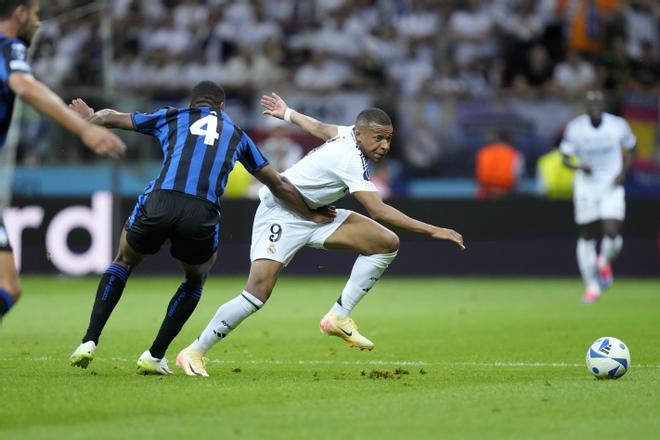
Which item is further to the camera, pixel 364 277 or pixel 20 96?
pixel 364 277

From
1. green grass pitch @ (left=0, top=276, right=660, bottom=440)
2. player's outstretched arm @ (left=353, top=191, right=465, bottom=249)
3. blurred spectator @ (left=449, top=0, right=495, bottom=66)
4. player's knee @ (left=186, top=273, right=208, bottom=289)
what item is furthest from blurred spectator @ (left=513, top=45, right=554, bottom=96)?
player's knee @ (left=186, top=273, right=208, bottom=289)

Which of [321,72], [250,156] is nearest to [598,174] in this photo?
[321,72]

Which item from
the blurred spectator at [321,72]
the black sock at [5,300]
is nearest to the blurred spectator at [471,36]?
the blurred spectator at [321,72]

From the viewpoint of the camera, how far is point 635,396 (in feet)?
24.7

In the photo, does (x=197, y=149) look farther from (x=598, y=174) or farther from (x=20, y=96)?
(x=598, y=174)

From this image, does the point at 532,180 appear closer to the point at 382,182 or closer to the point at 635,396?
the point at 382,182

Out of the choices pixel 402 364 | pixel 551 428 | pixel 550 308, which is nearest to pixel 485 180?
pixel 550 308

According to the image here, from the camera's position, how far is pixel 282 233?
9.03 meters

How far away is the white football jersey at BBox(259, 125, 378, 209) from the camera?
9.03 m

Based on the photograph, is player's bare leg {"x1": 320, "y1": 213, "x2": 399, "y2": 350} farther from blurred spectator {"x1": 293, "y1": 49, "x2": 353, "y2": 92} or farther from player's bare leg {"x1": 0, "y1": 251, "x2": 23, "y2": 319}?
blurred spectator {"x1": 293, "y1": 49, "x2": 353, "y2": 92}

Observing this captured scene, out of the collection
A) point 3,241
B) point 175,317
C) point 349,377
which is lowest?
point 349,377

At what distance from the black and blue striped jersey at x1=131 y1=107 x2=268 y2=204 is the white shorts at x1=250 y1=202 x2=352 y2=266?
0.67m

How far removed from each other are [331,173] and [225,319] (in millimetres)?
1404

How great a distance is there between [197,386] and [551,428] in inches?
100
